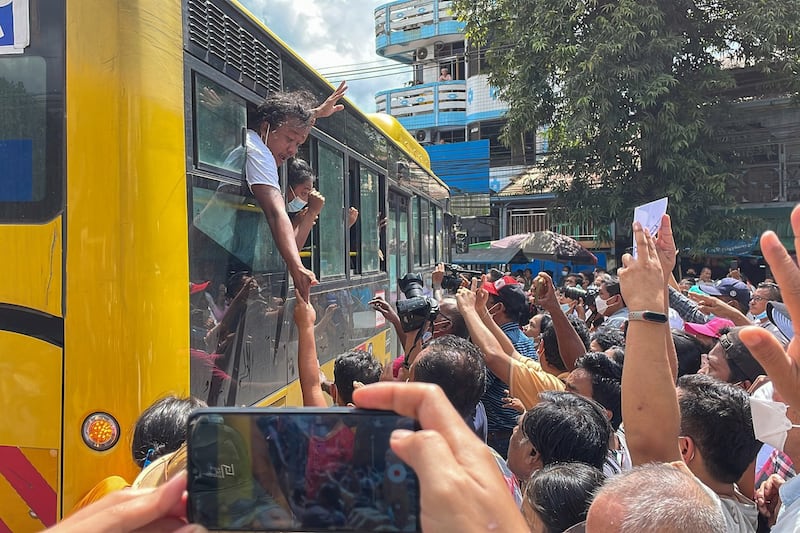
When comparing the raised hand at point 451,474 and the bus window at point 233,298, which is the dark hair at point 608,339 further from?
the raised hand at point 451,474

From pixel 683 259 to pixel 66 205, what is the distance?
1808 centimetres

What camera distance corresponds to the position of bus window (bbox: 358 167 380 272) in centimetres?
492

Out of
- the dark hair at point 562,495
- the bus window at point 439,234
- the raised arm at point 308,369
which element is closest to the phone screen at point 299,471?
the dark hair at point 562,495

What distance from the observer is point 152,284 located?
2.29 metres

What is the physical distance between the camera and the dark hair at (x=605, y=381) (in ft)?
9.06

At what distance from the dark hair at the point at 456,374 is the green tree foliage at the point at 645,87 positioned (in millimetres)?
12468

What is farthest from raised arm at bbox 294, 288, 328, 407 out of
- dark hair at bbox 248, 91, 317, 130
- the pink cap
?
the pink cap

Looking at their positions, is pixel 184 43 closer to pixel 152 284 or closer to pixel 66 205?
pixel 66 205

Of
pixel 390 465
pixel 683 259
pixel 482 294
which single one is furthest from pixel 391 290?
pixel 683 259

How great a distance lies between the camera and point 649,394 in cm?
182

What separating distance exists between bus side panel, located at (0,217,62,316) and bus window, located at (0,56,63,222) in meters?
0.06

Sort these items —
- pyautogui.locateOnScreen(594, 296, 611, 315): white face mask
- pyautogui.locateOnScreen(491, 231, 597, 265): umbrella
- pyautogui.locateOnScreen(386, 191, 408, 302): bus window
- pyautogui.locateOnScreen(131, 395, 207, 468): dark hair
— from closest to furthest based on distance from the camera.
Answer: pyautogui.locateOnScreen(131, 395, 207, 468): dark hair < pyautogui.locateOnScreen(386, 191, 408, 302): bus window < pyautogui.locateOnScreen(594, 296, 611, 315): white face mask < pyautogui.locateOnScreen(491, 231, 597, 265): umbrella

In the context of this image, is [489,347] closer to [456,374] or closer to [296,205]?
[456,374]

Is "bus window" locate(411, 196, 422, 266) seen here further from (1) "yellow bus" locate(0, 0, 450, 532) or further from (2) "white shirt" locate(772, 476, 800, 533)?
(2) "white shirt" locate(772, 476, 800, 533)
